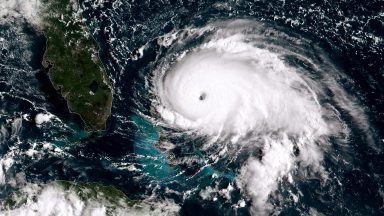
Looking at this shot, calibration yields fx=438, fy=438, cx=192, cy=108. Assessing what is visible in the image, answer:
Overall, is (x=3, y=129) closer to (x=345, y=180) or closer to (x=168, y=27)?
(x=168, y=27)

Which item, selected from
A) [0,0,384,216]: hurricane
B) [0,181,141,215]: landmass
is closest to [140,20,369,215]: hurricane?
[0,0,384,216]: hurricane

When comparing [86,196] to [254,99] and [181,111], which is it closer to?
[181,111]

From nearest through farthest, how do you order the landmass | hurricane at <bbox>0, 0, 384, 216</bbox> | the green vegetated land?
hurricane at <bbox>0, 0, 384, 216</bbox> < the landmass < the green vegetated land

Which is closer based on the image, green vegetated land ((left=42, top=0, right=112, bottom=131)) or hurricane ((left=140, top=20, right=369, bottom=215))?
hurricane ((left=140, top=20, right=369, bottom=215))

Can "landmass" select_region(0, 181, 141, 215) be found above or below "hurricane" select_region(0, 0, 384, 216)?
below

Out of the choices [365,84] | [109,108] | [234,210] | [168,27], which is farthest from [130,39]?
[365,84]

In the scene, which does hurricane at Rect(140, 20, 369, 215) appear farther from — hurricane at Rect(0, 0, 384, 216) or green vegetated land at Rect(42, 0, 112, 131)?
green vegetated land at Rect(42, 0, 112, 131)

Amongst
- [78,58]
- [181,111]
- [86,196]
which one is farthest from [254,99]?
[86,196]

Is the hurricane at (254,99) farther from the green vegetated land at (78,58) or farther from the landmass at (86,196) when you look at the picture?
the landmass at (86,196)
